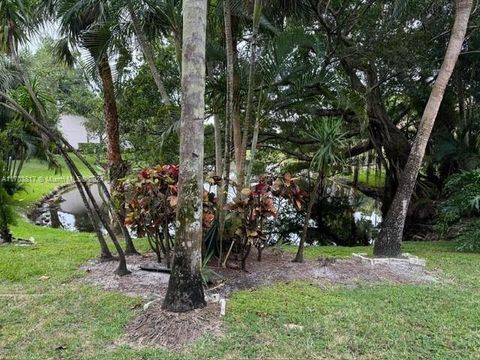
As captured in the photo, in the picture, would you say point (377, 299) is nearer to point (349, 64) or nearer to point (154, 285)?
point (154, 285)

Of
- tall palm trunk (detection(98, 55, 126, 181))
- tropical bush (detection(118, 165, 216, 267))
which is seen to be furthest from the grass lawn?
tall palm trunk (detection(98, 55, 126, 181))

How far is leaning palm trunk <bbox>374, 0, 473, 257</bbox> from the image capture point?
5.38m

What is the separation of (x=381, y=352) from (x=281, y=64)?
3.68 m

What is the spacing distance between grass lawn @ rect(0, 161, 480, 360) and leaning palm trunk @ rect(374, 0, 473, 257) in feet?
3.21

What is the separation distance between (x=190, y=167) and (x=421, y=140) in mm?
3578

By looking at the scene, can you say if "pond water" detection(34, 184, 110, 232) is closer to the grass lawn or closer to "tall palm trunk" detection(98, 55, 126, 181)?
"tall palm trunk" detection(98, 55, 126, 181)

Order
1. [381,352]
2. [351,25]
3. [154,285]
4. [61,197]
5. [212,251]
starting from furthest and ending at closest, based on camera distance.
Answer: [61,197] → [351,25] → [212,251] → [154,285] → [381,352]

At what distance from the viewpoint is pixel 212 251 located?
475 centimetres

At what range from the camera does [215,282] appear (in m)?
4.23

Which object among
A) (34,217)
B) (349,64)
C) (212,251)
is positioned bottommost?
(34,217)

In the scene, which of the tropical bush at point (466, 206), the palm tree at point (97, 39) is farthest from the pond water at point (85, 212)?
the tropical bush at point (466, 206)

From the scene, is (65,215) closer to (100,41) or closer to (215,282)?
(100,41)

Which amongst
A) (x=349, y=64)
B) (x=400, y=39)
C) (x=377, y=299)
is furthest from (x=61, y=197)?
(x=377, y=299)

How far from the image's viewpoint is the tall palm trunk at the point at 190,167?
3.24 metres
